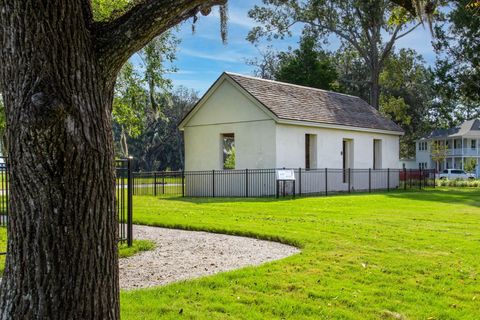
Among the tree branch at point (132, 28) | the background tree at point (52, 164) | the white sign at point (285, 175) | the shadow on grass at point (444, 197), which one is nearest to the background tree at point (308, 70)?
the shadow on grass at point (444, 197)

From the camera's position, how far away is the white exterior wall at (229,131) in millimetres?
20688

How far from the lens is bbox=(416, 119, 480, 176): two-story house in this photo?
52.8 m

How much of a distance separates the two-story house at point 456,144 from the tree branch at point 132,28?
2128 inches

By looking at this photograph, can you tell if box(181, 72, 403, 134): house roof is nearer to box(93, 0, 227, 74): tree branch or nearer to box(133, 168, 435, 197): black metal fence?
box(133, 168, 435, 197): black metal fence

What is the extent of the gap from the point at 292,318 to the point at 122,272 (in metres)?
2.67

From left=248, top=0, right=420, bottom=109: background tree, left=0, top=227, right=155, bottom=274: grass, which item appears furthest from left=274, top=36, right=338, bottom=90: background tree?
left=0, top=227, right=155, bottom=274: grass

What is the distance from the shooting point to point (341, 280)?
573 centimetres

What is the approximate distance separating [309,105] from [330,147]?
88.0 inches

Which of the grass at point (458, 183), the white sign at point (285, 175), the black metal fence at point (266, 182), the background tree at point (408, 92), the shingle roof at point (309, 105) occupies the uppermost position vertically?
the background tree at point (408, 92)

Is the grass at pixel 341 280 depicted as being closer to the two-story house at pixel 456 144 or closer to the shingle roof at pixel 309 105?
the shingle roof at pixel 309 105

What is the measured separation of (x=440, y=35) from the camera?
3089 centimetres

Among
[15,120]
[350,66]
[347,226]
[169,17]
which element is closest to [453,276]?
[347,226]

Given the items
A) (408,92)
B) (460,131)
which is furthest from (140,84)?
(460,131)

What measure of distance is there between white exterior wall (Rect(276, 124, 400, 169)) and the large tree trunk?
57.7ft
